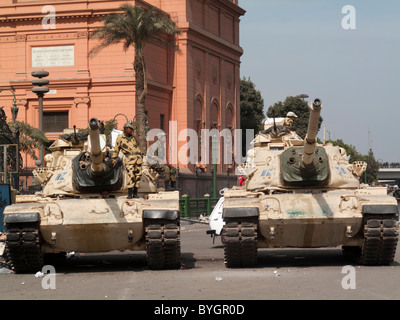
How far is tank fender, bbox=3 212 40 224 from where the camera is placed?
14805 millimetres

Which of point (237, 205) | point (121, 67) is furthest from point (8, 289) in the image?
point (121, 67)

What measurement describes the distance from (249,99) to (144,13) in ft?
153

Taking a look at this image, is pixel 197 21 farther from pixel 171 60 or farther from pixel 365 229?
pixel 365 229

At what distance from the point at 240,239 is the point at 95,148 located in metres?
2.76

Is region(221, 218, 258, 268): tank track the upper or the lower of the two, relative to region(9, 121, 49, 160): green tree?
lower

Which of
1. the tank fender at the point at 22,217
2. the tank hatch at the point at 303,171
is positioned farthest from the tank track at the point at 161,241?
the tank hatch at the point at 303,171

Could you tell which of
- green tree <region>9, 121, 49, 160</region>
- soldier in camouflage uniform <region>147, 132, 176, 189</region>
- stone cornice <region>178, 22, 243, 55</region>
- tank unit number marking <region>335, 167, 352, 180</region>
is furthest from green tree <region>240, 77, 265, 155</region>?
tank unit number marking <region>335, 167, 352, 180</region>

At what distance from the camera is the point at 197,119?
6581 centimetres

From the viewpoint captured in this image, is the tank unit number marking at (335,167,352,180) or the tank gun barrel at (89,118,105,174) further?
the tank unit number marking at (335,167,352,180)

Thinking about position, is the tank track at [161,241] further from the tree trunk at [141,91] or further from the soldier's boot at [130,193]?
the tree trunk at [141,91]

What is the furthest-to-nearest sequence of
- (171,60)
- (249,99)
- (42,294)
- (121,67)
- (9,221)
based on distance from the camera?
1. (249,99)
2. (171,60)
3. (121,67)
4. (9,221)
5. (42,294)

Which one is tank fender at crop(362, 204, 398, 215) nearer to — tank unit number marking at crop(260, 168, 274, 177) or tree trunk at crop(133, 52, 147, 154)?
tank unit number marking at crop(260, 168, 274, 177)

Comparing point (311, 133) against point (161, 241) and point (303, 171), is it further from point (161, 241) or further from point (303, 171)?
point (161, 241)

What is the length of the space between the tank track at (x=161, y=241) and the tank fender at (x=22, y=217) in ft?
5.89
